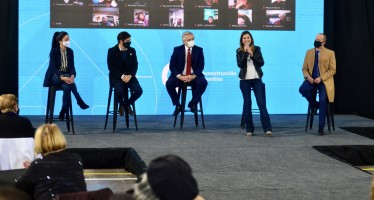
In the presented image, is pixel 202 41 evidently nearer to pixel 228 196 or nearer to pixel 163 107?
pixel 163 107

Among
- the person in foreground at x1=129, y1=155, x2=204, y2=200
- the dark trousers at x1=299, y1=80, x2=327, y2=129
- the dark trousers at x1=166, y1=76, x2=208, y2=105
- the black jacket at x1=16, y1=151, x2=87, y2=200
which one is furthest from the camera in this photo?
the dark trousers at x1=166, y1=76, x2=208, y2=105

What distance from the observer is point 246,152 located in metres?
6.54

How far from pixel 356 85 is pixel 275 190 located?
5.15 m

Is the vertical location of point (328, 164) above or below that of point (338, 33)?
below

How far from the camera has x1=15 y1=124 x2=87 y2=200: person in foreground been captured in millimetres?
3289

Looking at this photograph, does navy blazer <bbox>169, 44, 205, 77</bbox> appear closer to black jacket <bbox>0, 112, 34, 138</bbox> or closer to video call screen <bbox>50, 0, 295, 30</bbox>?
video call screen <bbox>50, 0, 295, 30</bbox>

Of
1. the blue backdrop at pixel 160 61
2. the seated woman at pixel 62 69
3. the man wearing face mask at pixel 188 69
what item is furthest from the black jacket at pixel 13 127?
the blue backdrop at pixel 160 61

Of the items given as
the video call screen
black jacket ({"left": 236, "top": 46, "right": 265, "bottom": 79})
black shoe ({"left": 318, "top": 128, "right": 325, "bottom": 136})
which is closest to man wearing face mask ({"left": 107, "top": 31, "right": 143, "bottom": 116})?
black jacket ({"left": 236, "top": 46, "right": 265, "bottom": 79})

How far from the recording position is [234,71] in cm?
947

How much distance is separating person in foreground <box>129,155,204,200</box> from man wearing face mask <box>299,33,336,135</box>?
6.00 m

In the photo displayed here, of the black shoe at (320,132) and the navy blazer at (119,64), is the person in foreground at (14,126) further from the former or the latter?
the black shoe at (320,132)

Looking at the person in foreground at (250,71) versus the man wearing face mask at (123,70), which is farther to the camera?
the man wearing face mask at (123,70)

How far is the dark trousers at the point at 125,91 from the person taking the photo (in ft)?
24.9

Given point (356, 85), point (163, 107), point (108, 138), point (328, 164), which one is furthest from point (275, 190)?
point (356, 85)
